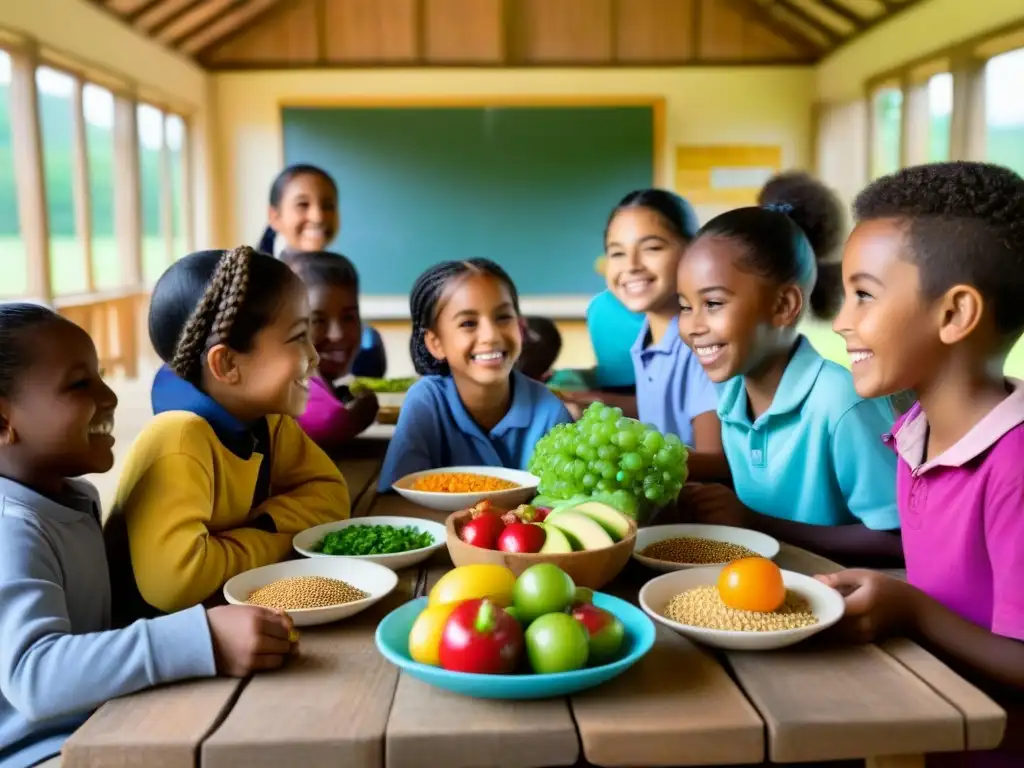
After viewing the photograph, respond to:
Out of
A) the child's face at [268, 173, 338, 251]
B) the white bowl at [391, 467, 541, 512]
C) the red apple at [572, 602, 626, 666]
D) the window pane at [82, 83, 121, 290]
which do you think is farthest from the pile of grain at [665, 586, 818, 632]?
the window pane at [82, 83, 121, 290]

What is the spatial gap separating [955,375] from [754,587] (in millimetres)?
412

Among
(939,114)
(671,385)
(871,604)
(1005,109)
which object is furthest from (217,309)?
(939,114)

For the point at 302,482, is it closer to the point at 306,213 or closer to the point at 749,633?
the point at 749,633

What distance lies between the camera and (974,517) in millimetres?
1222

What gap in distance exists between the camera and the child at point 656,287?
7.70 ft

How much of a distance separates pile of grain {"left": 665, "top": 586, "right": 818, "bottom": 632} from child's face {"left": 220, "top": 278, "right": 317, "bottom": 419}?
70 centimetres

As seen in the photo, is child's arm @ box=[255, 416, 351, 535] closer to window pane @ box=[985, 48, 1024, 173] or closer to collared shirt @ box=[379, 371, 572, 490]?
collared shirt @ box=[379, 371, 572, 490]

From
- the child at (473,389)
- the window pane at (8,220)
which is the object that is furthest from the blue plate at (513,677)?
the window pane at (8,220)

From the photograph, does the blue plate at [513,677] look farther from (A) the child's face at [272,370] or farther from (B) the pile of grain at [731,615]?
(A) the child's face at [272,370]

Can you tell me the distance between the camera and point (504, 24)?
25.8 feet

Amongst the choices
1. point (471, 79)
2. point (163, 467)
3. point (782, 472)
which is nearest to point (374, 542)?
point (163, 467)

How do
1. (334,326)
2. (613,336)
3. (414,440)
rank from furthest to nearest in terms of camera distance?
(613,336), (334,326), (414,440)

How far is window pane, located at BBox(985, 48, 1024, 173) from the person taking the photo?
5.13m

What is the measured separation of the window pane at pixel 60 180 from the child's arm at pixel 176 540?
4841mm
